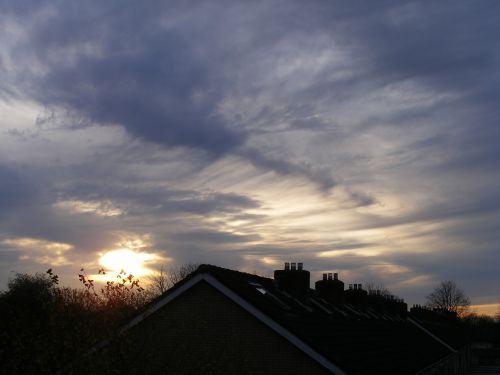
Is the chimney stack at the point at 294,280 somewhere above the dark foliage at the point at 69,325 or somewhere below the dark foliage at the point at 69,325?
above

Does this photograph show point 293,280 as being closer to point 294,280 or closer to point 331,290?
point 294,280

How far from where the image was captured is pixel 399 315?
48281mm

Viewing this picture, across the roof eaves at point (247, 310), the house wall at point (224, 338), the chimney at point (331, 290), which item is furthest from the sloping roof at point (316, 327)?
the chimney at point (331, 290)

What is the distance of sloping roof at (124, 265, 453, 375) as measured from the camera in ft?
59.3

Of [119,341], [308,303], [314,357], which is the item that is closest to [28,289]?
[308,303]

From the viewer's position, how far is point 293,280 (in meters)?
27.2

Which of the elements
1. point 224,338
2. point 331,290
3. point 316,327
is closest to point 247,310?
point 224,338

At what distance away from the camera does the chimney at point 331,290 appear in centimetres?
3272

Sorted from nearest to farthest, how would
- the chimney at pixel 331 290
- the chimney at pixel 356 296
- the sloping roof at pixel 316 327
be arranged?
1. the sloping roof at pixel 316 327
2. the chimney at pixel 331 290
3. the chimney at pixel 356 296

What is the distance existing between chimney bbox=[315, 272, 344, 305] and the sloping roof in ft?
7.31

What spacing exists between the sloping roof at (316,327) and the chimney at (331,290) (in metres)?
2.23

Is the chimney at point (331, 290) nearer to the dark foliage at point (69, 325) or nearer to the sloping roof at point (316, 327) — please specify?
the sloping roof at point (316, 327)

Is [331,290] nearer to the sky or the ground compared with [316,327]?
nearer to the sky

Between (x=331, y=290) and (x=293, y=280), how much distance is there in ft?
21.2
